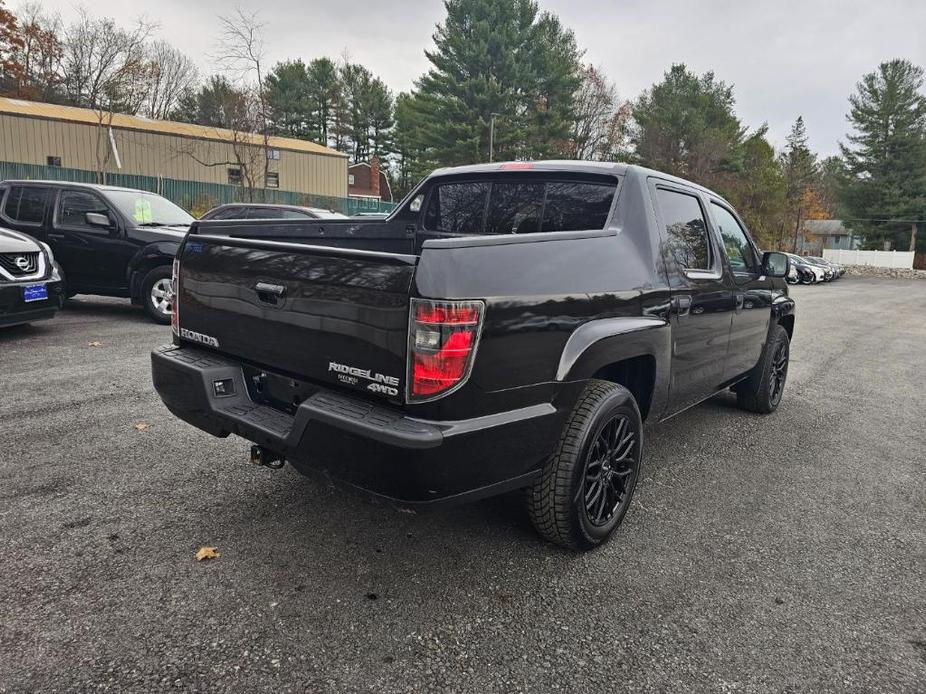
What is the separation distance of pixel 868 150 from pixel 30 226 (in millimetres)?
65261

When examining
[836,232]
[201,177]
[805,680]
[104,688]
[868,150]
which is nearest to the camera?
[104,688]

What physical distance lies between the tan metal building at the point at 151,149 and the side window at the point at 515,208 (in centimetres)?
3181

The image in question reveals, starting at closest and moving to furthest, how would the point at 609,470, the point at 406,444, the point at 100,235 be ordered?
the point at 406,444 < the point at 609,470 < the point at 100,235

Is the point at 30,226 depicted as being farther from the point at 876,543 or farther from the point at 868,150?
the point at 868,150

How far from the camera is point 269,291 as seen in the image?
105 inches

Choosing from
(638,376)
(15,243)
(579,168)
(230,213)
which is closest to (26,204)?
(15,243)

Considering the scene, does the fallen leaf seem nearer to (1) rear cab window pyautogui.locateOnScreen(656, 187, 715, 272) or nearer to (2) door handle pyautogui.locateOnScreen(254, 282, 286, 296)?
(2) door handle pyautogui.locateOnScreen(254, 282, 286, 296)

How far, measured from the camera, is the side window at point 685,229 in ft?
11.7

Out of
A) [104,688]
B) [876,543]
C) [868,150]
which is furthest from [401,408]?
[868,150]

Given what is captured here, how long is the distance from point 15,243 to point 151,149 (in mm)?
30967

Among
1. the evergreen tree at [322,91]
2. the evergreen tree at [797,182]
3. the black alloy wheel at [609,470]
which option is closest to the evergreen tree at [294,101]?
the evergreen tree at [322,91]

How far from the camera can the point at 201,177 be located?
3572 centimetres

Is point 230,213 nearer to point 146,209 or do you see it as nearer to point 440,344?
point 146,209

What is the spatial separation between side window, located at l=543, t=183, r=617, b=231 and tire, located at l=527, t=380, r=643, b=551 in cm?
94
